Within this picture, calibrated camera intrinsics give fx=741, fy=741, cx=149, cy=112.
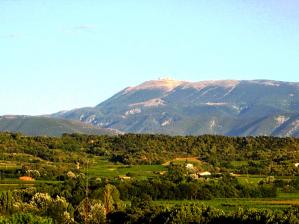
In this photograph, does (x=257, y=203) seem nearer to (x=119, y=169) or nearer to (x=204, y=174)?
(x=204, y=174)

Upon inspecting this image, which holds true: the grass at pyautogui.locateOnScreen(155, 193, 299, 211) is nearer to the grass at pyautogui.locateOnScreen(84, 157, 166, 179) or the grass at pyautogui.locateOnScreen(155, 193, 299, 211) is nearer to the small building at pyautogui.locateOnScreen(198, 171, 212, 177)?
the small building at pyautogui.locateOnScreen(198, 171, 212, 177)

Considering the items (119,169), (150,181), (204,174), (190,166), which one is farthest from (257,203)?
(119,169)

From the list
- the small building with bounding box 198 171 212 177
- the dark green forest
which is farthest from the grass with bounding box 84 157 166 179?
the small building with bounding box 198 171 212 177

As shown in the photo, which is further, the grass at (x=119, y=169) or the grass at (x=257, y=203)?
the grass at (x=119, y=169)

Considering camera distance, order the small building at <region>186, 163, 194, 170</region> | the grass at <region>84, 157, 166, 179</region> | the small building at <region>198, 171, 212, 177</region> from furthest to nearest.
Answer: the small building at <region>186, 163, 194, 170</region>, the small building at <region>198, 171, 212, 177</region>, the grass at <region>84, 157, 166, 179</region>

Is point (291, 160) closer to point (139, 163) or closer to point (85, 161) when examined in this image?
Answer: point (139, 163)

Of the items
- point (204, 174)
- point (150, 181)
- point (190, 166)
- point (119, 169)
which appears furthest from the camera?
point (190, 166)

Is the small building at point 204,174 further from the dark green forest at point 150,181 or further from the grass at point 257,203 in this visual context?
the grass at point 257,203

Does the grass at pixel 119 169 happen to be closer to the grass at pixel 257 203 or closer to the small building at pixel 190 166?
the small building at pixel 190 166

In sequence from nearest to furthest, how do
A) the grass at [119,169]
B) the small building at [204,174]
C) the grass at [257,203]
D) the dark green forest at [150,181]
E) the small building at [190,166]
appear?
the dark green forest at [150,181] < the grass at [257,203] < the grass at [119,169] < the small building at [204,174] < the small building at [190,166]

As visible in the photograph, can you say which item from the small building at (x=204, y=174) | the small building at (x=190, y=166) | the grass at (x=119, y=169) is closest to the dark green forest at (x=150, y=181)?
the small building at (x=190, y=166)

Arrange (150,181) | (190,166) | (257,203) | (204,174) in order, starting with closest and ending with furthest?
(257,203) < (150,181) < (204,174) < (190,166)

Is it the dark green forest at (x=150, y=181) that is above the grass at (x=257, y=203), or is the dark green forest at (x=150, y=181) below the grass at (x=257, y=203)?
above

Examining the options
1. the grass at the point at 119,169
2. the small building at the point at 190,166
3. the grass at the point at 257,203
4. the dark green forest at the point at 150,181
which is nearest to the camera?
the dark green forest at the point at 150,181
